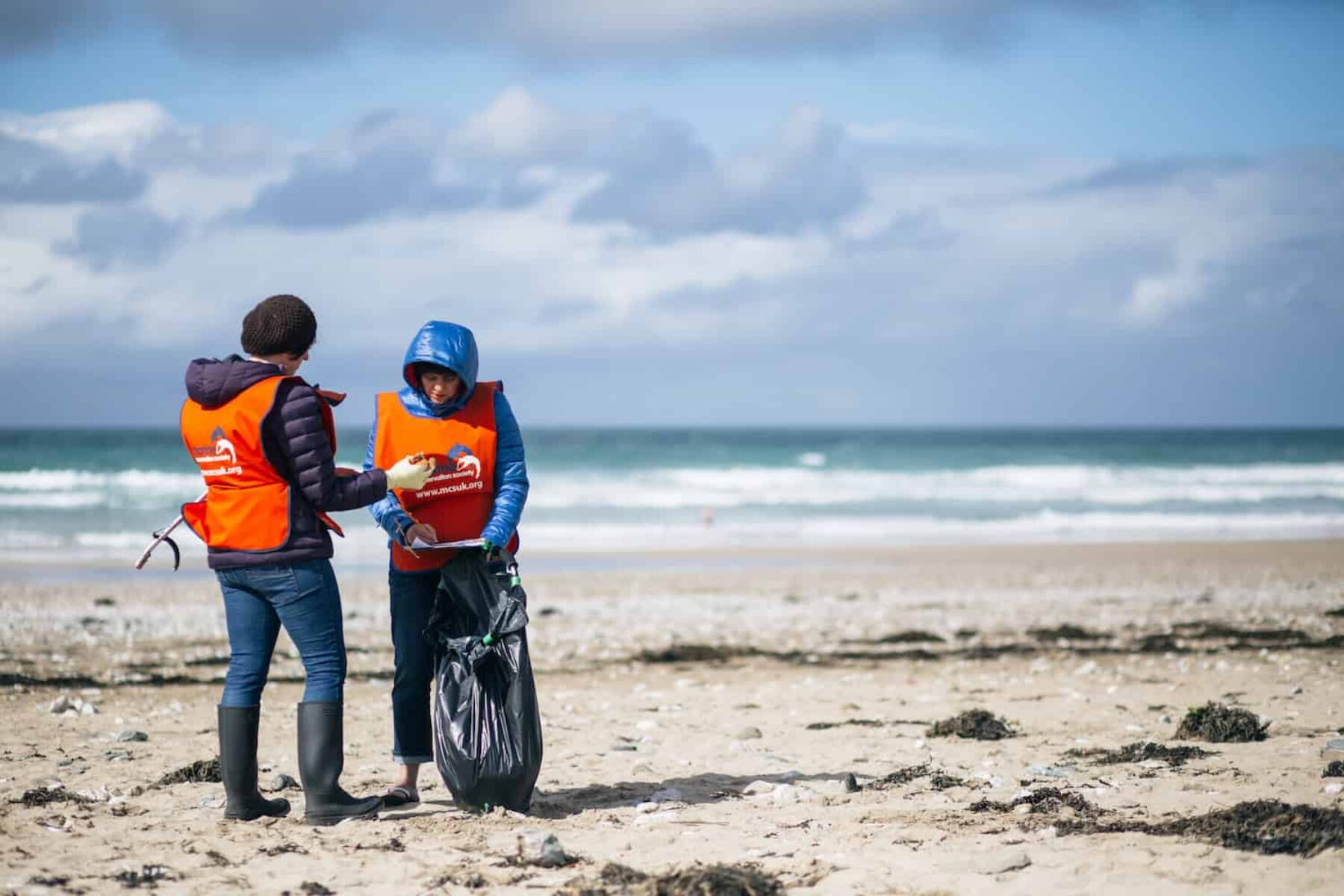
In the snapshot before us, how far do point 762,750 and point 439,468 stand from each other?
8.74 feet

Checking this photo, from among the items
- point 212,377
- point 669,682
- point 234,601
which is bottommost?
point 669,682

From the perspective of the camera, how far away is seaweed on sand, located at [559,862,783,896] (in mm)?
3805

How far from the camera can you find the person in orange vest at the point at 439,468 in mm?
4684

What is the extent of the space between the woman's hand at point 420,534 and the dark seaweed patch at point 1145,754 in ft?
11.0

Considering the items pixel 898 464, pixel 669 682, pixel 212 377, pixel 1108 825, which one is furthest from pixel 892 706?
pixel 898 464

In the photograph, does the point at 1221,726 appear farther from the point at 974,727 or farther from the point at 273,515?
the point at 273,515

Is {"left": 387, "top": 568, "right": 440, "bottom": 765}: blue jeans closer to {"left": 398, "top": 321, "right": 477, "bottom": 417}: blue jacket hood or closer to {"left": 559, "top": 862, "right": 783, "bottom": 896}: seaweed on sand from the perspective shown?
{"left": 398, "top": 321, "right": 477, "bottom": 417}: blue jacket hood

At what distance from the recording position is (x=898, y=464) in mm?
53406

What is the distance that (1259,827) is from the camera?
14.1 feet

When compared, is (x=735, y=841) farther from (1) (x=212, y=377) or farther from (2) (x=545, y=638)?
(2) (x=545, y=638)

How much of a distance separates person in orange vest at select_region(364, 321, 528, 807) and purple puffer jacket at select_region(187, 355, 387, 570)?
320mm

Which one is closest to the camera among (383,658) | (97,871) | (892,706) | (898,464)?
(97,871)

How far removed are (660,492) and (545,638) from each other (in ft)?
84.4

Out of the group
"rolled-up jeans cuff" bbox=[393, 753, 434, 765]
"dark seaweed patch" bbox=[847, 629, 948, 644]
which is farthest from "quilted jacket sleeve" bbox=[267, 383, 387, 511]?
"dark seaweed patch" bbox=[847, 629, 948, 644]
